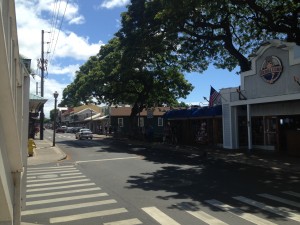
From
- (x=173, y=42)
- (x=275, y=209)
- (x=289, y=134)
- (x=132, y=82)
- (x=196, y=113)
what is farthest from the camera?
(x=132, y=82)

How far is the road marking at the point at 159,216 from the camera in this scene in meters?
7.88

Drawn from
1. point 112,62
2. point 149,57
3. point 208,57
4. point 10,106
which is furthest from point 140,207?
point 112,62

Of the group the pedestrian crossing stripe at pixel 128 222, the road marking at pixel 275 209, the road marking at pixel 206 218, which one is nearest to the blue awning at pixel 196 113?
the road marking at pixel 275 209

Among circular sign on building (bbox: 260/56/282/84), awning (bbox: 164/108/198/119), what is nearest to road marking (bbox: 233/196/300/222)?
circular sign on building (bbox: 260/56/282/84)

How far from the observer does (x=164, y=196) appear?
10.6 m

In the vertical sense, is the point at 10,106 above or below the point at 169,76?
below

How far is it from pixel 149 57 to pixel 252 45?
1153 cm

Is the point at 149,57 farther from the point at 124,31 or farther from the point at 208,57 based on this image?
the point at 208,57

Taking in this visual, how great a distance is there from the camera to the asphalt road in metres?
8.27

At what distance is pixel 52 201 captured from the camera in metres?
10.2

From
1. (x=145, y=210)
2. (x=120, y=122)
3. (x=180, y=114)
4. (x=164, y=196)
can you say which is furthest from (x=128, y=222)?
(x=120, y=122)

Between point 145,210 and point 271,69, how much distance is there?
15948 mm

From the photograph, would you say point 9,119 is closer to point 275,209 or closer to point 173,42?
point 275,209

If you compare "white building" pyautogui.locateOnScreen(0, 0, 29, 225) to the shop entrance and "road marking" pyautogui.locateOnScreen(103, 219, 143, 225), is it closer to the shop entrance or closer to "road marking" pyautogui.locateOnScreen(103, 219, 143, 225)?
"road marking" pyautogui.locateOnScreen(103, 219, 143, 225)
